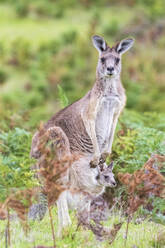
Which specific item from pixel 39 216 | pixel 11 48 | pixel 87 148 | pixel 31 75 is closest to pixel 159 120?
pixel 87 148

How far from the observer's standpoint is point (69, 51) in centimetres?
1898

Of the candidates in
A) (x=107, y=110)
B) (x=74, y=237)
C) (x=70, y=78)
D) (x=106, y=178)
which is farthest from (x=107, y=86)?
(x=70, y=78)

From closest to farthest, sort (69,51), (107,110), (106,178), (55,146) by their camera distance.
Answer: (55,146) → (106,178) → (107,110) → (69,51)

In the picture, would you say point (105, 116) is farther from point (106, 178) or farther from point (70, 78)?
point (70, 78)

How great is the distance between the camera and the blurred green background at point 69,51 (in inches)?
564

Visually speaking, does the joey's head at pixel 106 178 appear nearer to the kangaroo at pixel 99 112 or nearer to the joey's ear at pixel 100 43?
the kangaroo at pixel 99 112

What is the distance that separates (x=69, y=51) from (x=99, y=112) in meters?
13.9

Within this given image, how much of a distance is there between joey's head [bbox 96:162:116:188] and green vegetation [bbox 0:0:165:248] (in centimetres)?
38

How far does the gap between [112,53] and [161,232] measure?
178 cm

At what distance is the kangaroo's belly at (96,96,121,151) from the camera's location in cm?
522

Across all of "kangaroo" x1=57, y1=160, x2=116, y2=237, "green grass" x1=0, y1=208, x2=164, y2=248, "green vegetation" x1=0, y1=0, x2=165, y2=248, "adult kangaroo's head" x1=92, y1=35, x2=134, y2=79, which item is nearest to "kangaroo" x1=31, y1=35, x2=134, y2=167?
"adult kangaroo's head" x1=92, y1=35, x2=134, y2=79

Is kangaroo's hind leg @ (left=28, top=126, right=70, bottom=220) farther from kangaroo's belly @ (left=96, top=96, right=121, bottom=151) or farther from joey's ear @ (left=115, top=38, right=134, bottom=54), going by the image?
joey's ear @ (left=115, top=38, right=134, bottom=54)

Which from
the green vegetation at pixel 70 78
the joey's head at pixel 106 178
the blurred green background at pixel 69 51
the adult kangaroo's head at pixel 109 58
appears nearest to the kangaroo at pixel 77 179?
the joey's head at pixel 106 178

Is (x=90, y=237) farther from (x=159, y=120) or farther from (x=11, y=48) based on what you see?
(x=11, y=48)
